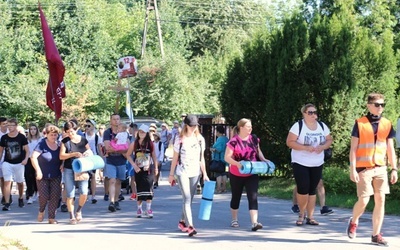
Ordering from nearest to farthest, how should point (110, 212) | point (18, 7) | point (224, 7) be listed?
point (110, 212), point (18, 7), point (224, 7)

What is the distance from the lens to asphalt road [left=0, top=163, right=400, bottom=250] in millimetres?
9844

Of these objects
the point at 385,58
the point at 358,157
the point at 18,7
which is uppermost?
the point at 18,7

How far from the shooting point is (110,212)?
46.1 ft

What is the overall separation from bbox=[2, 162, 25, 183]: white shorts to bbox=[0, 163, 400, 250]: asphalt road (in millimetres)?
697

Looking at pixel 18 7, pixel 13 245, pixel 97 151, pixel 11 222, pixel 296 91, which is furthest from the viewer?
pixel 18 7

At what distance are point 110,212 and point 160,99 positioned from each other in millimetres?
27829

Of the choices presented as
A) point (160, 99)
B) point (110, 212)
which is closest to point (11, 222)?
point (110, 212)

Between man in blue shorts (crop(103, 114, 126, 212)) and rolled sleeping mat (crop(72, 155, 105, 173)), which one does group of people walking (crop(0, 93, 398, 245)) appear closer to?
man in blue shorts (crop(103, 114, 126, 212))

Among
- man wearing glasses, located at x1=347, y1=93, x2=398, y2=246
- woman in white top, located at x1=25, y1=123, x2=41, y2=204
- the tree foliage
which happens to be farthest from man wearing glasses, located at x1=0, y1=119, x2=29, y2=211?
man wearing glasses, located at x1=347, y1=93, x2=398, y2=246

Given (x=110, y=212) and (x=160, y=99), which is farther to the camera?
(x=160, y=99)

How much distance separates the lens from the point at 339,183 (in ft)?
53.0

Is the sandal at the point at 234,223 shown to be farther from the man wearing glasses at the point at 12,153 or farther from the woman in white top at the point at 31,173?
the woman in white top at the point at 31,173

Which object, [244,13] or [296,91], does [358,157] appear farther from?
[244,13]

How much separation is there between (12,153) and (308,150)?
252 inches
